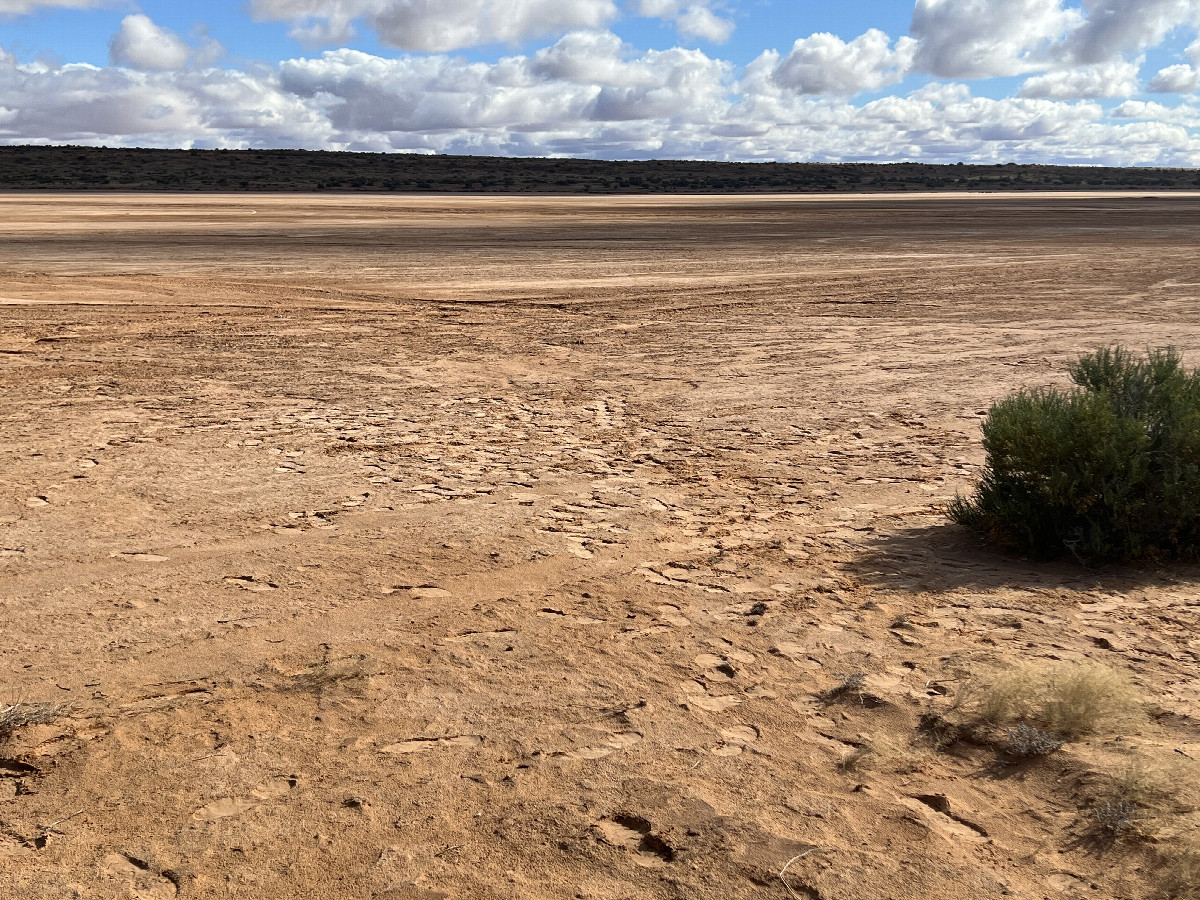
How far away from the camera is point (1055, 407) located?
253 inches

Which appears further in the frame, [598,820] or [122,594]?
[122,594]

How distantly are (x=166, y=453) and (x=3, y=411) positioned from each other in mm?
2339

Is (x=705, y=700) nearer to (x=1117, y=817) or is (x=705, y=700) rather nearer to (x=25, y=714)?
(x=1117, y=817)

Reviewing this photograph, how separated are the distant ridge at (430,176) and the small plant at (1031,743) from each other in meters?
65.4

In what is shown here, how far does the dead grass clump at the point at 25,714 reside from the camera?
4.18 metres

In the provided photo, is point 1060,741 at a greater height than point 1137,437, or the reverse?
point 1137,437

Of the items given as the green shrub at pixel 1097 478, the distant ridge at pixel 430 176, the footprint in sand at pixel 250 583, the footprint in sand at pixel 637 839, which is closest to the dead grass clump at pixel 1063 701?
the footprint in sand at pixel 637 839

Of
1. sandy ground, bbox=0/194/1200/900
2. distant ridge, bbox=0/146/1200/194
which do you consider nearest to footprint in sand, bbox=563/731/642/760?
sandy ground, bbox=0/194/1200/900

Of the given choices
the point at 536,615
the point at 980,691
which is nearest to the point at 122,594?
the point at 536,615

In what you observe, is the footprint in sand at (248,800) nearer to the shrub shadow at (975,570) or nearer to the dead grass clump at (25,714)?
the dead grass clump at (25,714)

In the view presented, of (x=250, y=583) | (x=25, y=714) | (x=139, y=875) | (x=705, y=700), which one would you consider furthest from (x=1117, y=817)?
(x=250, y=583)

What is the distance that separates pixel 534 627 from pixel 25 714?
2.14 meters

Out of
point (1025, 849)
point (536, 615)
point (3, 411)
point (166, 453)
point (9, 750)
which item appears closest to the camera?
point (1025, 849)

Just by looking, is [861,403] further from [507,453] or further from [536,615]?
[536,615]
